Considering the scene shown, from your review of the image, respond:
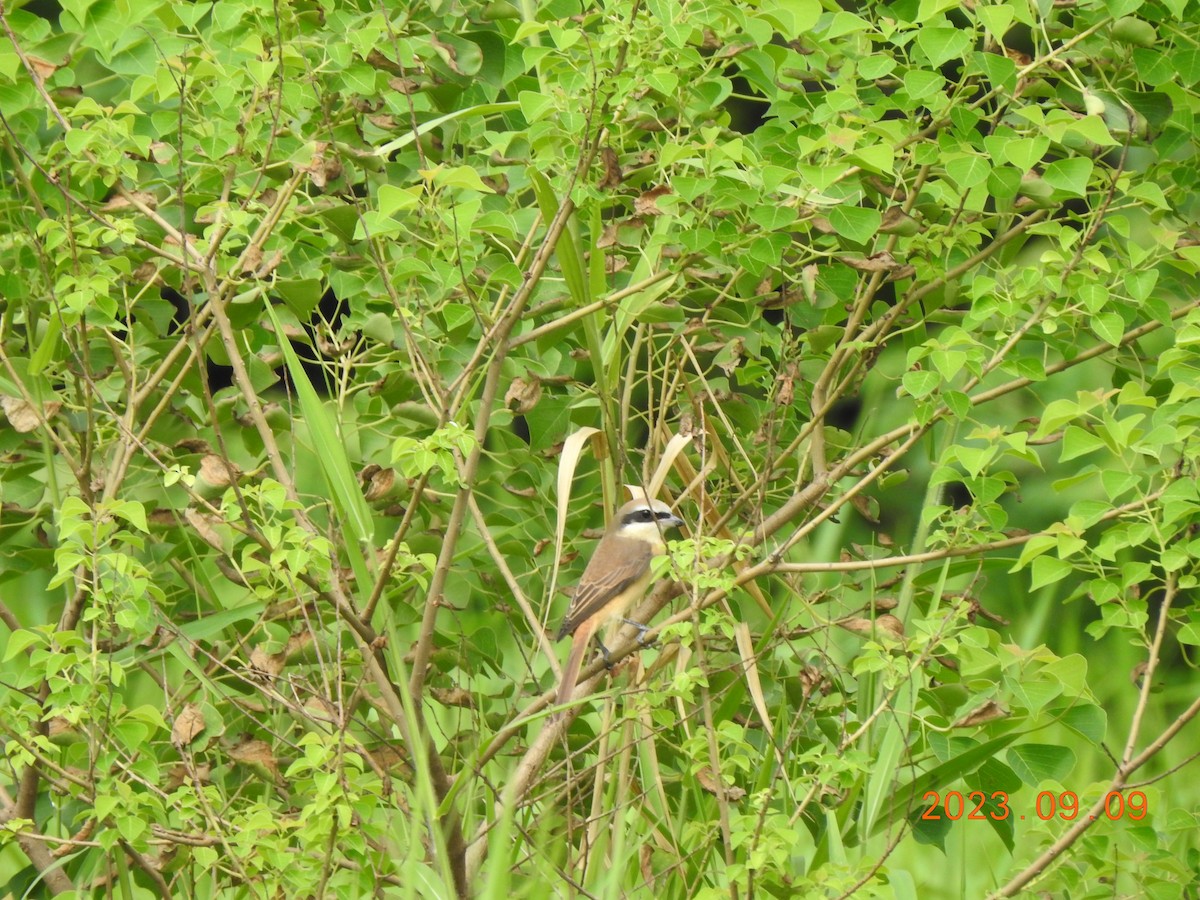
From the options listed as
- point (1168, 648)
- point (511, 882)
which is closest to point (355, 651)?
point (511, 882)

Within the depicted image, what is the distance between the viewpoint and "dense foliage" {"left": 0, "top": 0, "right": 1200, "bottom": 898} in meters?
2.82

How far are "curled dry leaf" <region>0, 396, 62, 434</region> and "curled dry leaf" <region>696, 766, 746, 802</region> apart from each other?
1798mm

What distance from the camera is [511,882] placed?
3459 mm

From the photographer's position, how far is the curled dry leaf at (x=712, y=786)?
314 centimetres

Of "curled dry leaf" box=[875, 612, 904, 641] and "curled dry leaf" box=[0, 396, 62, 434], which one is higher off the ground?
"curled dry leaf" box=[0, 396, 62, 434]

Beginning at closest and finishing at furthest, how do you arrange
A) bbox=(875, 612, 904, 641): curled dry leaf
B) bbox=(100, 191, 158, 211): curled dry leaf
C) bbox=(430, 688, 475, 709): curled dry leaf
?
bbox=(875, 612, 904, 641): curled dry leaf → bbox=(100, 191, 158, 211): curled dry leaf → bbox=(430, 688, 475, 709): curled dry leaf

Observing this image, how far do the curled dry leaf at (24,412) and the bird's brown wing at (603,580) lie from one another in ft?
4.89

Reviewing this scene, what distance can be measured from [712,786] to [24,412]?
189 cm

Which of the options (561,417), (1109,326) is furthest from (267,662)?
(1109,326)

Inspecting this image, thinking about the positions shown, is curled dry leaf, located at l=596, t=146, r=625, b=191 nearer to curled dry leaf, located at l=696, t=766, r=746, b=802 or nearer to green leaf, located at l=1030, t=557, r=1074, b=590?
green leaf, located at l=1030, t=557, r=1074, b=590

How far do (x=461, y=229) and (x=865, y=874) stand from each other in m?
1.51

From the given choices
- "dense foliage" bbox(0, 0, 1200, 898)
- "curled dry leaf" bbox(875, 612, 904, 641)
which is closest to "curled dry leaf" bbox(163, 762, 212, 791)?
"dense foliage" bbox(0, 0, 1200, 898)

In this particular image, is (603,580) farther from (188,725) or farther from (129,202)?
(129,202)

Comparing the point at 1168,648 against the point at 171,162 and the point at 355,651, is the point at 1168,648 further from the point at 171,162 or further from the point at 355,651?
the point at 171,162
